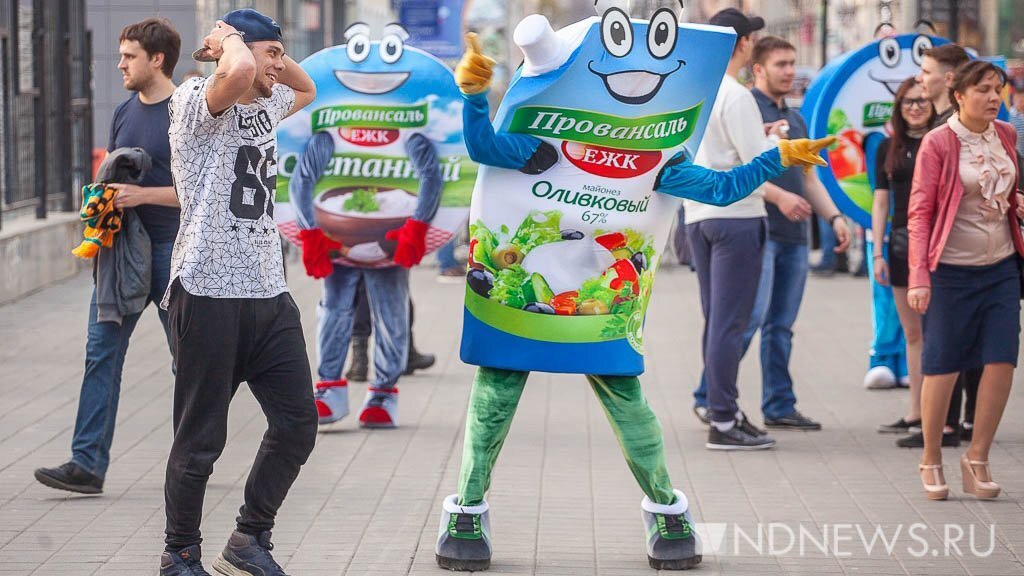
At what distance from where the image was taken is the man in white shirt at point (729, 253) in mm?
7598

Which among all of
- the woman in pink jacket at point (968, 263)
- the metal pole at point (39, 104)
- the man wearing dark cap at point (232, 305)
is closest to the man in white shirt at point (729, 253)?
the woman in pink jacket at point (968, 263)

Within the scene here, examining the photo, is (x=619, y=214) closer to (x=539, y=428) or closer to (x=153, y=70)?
(x=153, y=70)

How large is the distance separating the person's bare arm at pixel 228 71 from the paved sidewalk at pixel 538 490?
5.60ft

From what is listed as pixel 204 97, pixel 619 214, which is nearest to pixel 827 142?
pixel 619 214

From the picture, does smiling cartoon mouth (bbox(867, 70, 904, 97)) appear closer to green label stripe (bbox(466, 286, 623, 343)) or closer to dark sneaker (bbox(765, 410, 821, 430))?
dark sneaker (bbox(765, 410, 821, 430))

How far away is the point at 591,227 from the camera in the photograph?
545cm

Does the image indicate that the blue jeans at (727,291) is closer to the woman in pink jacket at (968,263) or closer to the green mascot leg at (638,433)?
the woman in pink jacket at (968,263)

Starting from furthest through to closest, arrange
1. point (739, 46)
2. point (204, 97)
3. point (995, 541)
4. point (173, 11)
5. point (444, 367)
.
→ point (173, 11)
point (444, 367)
point (739, 46)
point (995, 541)
point (204, 97)

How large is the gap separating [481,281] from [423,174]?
8.57ft

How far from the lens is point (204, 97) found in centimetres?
471

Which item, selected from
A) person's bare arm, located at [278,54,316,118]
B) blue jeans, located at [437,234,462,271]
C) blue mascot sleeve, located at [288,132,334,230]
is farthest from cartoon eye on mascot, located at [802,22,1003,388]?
blue jeans, located at [437,234,462,271]

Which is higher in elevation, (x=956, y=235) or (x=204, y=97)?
(x=204, y=97)

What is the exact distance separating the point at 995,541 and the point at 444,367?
515 cm

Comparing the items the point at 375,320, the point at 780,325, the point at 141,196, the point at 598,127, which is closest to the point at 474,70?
the point at 598,127
